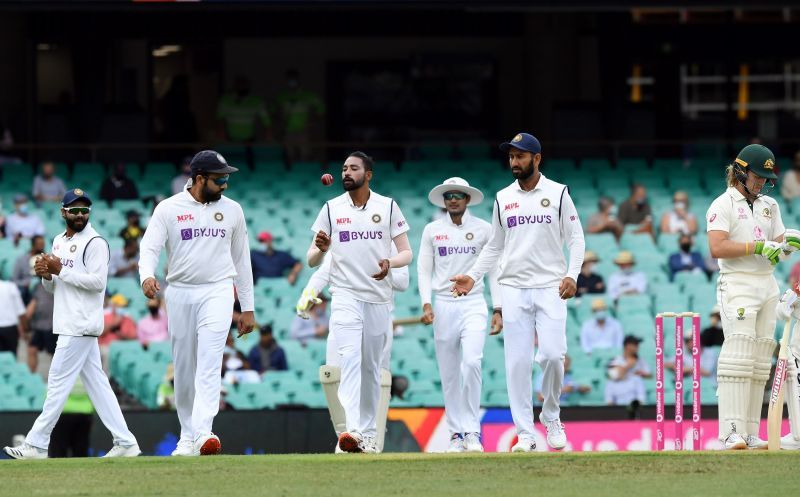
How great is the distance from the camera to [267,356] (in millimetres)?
18438

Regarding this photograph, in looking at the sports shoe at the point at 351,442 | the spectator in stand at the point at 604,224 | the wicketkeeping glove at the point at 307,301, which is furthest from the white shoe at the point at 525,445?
the spectator in stand at the point at 604,224

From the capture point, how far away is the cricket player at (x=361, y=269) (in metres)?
12.0

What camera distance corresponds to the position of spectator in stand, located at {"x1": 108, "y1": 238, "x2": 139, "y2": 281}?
68.3ft

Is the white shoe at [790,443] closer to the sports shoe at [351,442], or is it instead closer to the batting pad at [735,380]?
the batting pad at [735,380]

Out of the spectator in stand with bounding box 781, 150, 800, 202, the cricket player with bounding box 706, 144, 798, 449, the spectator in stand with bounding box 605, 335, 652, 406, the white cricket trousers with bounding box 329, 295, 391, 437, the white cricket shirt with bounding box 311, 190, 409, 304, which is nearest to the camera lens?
the cricket player with bounding box 706, 144, 798, 449

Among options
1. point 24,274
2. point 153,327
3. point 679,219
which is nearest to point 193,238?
point 153,327

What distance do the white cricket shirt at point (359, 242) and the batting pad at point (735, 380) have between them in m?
2.35

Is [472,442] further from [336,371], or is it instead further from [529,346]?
[529,346]

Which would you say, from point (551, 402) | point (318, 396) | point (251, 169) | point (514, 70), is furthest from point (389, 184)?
point (551, 402)

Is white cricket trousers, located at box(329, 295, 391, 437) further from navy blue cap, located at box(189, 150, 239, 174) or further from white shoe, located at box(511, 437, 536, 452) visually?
navy blue cap, located at box(189, 150, 239, 174)

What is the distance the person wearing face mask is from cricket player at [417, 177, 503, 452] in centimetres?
878

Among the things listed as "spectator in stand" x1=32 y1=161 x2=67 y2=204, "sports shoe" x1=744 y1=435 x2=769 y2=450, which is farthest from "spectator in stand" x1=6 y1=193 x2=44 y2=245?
"sports shoe" x1=744 y1=435 x2=769 y2=450

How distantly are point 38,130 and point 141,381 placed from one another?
939cm

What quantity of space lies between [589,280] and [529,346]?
27.6 feet
